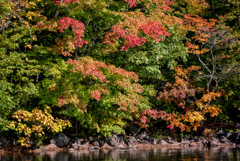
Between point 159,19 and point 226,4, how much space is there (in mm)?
6404

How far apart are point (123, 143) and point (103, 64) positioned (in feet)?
19.3

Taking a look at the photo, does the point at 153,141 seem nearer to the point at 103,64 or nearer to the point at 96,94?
the point at 96,94

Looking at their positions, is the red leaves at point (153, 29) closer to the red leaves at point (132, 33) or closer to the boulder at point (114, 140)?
the red leaves at point (132, 33)

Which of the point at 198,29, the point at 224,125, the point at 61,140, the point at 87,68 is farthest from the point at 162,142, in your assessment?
the point at 198,29

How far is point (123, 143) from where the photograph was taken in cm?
1986

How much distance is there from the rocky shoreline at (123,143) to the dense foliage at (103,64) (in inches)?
24.1

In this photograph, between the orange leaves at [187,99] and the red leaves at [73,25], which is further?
the orange leaves at [187,99]

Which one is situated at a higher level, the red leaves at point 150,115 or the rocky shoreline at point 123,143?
the red leaves at point 150,115

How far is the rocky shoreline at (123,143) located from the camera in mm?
18047

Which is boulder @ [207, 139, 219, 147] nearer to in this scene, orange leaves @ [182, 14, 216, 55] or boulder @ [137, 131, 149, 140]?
boulder @ [137, 131, 149, 140]

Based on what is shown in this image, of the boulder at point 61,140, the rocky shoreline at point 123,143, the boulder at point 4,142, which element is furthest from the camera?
the boulder at point 61,140

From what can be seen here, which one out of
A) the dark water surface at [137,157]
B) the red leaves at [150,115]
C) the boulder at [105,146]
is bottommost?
the dark water surface at [137,157]

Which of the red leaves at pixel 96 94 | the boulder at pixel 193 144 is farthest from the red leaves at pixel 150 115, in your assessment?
the red leaves at pixel 96 94

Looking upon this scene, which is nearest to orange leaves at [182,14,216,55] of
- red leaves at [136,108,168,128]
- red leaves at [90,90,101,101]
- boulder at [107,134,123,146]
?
red leaves at [136,108,168,128]
